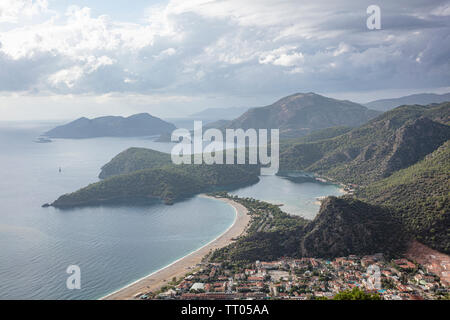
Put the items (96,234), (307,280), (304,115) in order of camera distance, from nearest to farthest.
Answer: (307,280), (96,234), (304,115)

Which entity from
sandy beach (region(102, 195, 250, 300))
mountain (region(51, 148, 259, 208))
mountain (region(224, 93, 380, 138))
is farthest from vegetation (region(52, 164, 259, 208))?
mountain (region(224, 93, 380, 138))

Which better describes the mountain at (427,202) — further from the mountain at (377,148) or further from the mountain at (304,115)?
the mountain at (304,115)

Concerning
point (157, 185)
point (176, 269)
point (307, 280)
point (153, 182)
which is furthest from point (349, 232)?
point (153, 182)

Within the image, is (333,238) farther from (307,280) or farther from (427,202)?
(427,202)

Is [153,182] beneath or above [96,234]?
above

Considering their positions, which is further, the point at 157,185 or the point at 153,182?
the point at 153,182

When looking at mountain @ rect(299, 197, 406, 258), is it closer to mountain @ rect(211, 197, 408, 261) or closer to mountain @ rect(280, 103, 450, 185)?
mountain @ rect(211, 197, 408, 261)
